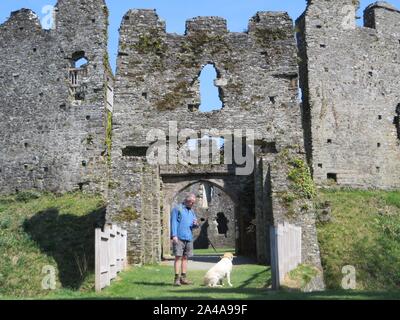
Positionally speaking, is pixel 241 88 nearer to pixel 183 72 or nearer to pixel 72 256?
pixel 183 72

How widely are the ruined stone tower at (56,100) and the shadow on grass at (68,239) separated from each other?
8.97ft

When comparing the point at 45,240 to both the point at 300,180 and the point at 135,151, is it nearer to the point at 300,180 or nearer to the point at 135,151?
the point at 135,151

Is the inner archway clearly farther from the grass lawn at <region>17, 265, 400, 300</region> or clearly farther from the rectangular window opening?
the grass lawn at <region>17, 265, 400, 300</region>

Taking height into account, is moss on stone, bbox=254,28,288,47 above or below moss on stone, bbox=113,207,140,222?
above

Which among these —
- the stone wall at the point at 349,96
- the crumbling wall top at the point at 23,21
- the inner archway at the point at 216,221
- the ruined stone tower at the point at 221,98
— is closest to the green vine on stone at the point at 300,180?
the ruined stone tower at the point at 221,98

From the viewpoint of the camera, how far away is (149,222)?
54.2ft

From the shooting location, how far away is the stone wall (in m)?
26.1

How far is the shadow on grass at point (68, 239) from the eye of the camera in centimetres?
1666

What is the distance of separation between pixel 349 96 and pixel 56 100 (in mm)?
13105

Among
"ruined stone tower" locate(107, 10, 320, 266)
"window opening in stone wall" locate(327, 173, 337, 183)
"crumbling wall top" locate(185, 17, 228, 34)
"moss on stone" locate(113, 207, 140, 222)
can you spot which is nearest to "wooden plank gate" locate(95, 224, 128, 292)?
"moss on stone" locate(113, 207, 140, 222)

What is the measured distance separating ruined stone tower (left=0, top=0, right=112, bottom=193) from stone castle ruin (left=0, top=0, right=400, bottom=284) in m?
0.05

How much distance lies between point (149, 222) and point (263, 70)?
19.3ft

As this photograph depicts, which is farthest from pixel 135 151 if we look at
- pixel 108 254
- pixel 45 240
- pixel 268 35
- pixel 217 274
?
pixel 217 274

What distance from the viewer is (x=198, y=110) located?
1791 centimetres
